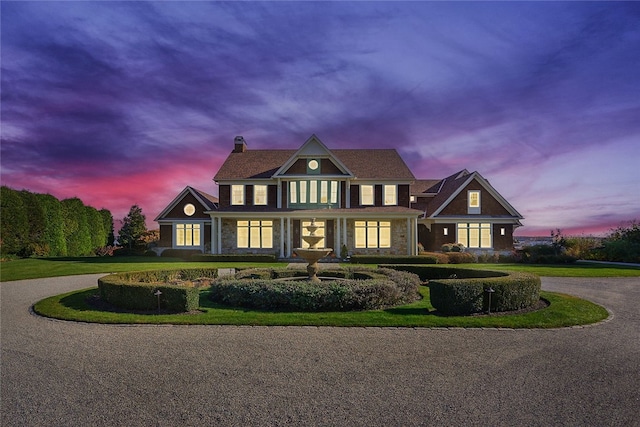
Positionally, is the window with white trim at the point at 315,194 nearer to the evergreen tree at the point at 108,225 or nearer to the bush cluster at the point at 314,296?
the bush cluster at the point at 314,296

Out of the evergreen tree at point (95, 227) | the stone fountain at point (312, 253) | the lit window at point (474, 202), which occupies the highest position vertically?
the lit window at point (474, 202)

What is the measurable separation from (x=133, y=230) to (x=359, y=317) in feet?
122

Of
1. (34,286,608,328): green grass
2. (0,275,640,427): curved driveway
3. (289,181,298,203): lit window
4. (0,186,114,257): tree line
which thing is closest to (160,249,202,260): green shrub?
(289,181,298,203): lit window

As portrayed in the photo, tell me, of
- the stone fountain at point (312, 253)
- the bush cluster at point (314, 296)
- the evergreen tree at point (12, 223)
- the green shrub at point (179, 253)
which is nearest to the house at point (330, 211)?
the green shrub at point (179, 253)

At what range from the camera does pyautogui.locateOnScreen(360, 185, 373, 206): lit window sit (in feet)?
104

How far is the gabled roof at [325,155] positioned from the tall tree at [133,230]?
13.6 meters

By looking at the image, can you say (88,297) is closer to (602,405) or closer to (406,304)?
(406,304)

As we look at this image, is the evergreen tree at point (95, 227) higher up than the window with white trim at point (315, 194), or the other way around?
the window with white trim at point (315, 194)

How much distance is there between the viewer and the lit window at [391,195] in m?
31.7

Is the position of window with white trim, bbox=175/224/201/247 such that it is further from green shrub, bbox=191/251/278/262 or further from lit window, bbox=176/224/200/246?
green shrub, bbox=191/251/278/262

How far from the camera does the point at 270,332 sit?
881 cm

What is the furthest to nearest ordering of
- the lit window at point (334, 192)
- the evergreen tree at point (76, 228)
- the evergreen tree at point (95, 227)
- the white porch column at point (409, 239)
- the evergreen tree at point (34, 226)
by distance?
the evergreen tree at point (95, 227) < the evergreen tree at point (76, 228) < the lit window at point (334, 192) < the evergreen tree at point (34, 226) < the white porch column at point (409, 239)

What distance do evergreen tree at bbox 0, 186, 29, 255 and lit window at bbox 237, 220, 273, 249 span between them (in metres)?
17.4

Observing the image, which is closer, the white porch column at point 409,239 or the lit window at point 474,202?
the white porch column at point 409,239
